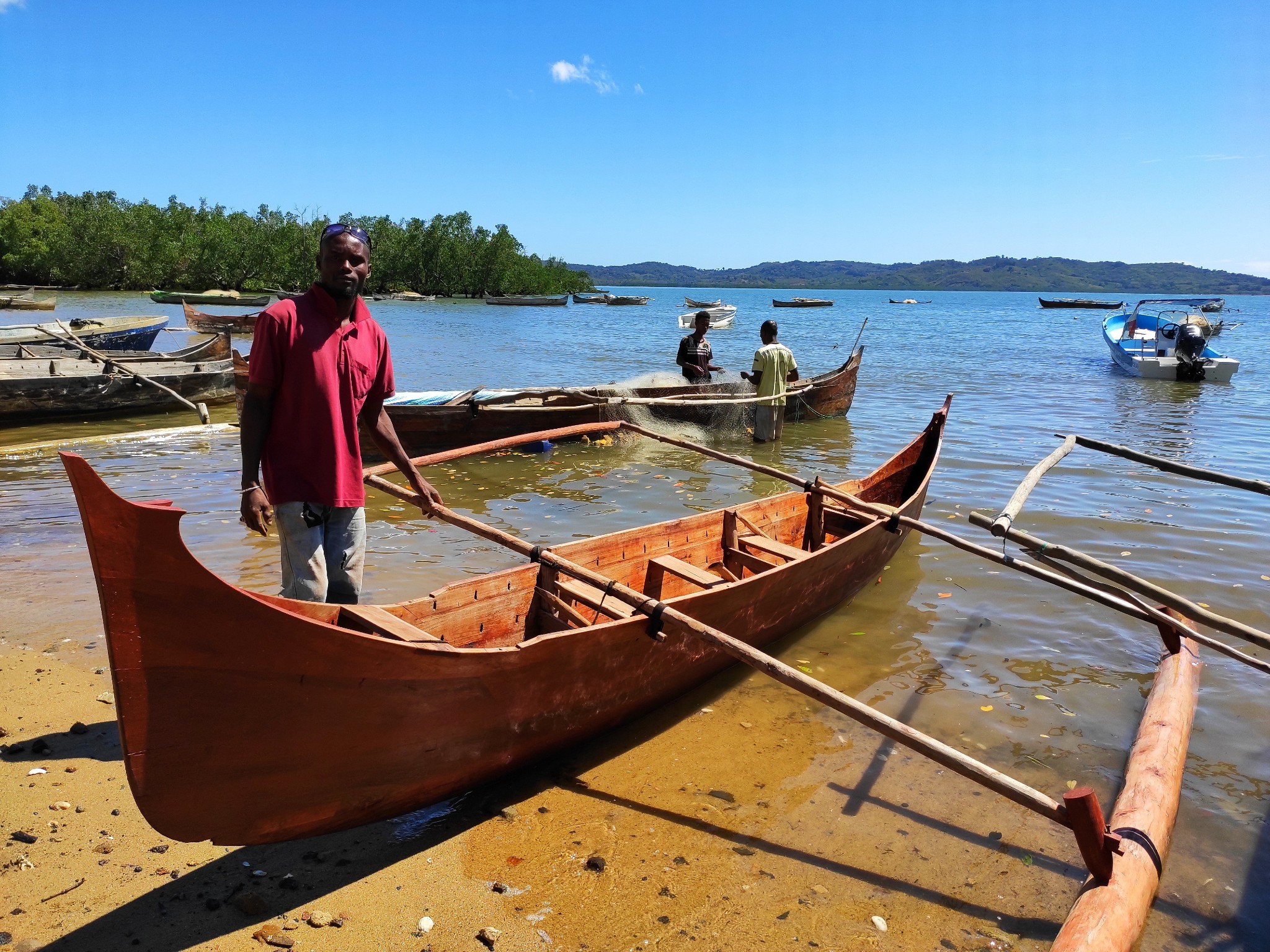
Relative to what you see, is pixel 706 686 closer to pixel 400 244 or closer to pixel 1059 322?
pixel 1059 322

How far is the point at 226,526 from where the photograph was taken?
778cm

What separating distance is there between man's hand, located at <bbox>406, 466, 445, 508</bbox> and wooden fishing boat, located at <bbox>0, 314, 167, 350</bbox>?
15.1 metres

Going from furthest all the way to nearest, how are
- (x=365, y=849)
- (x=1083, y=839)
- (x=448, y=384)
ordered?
(x=448, y=384), (x=365, y=849), (x=1083, y=839)

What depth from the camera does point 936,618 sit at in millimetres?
6340

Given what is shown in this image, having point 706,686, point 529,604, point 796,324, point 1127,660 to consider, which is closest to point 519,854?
point 529,604

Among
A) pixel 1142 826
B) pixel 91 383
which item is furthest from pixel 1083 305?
pixel 1142 826

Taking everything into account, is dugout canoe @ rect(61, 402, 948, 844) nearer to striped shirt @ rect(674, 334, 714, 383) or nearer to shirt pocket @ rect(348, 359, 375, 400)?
shirt pocket @ rect(348, 359, 375, 400)

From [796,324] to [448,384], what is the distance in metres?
52.1

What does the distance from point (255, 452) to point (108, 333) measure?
58.5ft

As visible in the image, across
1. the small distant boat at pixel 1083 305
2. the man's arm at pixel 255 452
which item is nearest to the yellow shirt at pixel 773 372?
the man's arm at pixel 255 452

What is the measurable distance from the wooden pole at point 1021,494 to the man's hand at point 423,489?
294 cm

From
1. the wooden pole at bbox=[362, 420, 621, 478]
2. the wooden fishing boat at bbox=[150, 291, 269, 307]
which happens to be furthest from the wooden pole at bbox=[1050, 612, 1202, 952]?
the wooden fishing boat at bbox=[150, 291, 269, 307]

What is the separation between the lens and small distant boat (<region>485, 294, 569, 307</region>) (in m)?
73.7

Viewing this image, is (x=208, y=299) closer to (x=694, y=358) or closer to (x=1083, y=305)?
(x=694, y=358)
